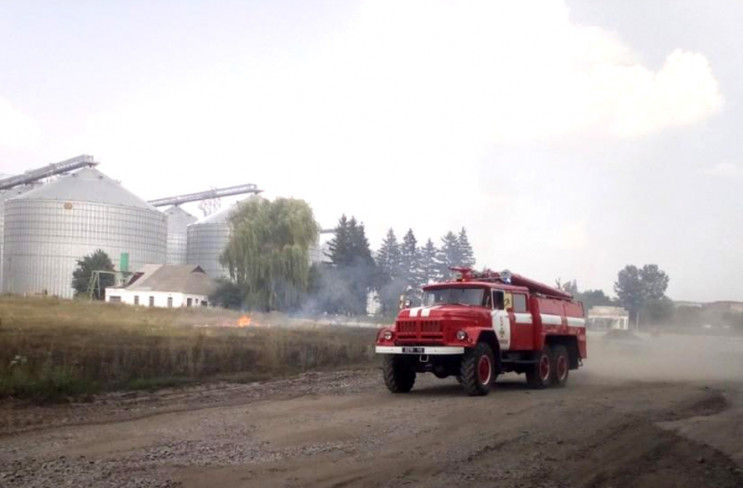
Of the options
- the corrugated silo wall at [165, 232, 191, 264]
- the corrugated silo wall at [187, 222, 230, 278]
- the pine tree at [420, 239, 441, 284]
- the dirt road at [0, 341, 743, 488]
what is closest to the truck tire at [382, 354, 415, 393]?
the dirt road at [0, 341, 743, 488]

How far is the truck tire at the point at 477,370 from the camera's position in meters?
16.2

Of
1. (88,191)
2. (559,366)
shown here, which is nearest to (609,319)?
(559,366)

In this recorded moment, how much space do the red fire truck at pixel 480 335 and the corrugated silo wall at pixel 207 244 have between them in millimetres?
83156

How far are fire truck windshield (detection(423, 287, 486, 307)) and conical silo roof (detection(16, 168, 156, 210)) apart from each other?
81.3m

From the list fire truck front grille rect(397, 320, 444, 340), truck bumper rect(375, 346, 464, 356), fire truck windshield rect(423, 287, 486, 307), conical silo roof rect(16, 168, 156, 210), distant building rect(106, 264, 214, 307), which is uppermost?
conical silo roof rect(16, 168, 156, 210)

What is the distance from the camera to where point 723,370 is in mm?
25984

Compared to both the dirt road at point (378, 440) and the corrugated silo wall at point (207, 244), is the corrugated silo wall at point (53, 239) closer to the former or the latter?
the corrugated silo wall at point (207, 244)

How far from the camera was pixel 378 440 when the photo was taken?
33.9 feet

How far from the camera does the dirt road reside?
8133 millimetres

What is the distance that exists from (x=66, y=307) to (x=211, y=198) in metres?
79.8

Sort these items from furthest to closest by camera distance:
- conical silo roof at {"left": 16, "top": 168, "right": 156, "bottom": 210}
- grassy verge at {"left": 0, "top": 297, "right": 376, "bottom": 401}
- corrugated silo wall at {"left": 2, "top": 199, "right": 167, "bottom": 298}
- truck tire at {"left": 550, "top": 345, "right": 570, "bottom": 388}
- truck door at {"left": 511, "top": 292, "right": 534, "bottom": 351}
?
conical silo roof at {"left": 16, "top": 168, "right": 156, "bottom": 210} < corrugated silo wall at {"left": 2, "top": 199, "right": 167, "bottom": 298} < truck tire at {"left": 550, "top": 345, "right": 570, "bottom": 388} < truck door at {"left": 511, "top": 292, "right": 534, "bottom": 351} < grassy verge at {"left": 0, "top": 297, "right": 376, "bottom": 401}

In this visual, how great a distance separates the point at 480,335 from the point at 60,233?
83520 millimetres

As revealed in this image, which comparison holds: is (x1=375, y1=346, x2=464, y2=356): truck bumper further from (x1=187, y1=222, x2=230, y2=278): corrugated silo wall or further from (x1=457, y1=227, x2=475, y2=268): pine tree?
(x1=187, y1=222, x2=230, y2=278): corrugated silo wall

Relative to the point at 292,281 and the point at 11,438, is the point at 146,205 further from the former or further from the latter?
the point at 11,438
